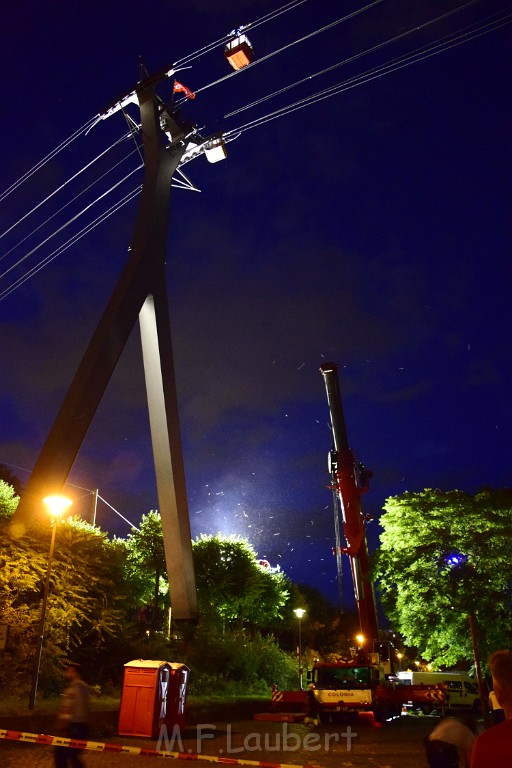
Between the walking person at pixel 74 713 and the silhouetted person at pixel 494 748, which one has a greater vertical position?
the walking person at pixel 74 713

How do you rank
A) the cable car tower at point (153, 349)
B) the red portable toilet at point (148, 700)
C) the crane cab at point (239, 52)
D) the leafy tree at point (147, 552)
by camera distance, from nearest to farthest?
the red portable toilet at point (148, 700) < the crane cab at point (239, 52) < the cable car tower at point (153, 349) < the leafy tree at point (147, 552)

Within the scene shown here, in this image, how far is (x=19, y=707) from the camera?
1431 cm

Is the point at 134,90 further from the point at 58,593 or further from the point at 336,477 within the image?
the point at 58,593

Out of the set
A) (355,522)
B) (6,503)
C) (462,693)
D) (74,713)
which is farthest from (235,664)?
(74,713)

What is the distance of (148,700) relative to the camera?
13875 mm

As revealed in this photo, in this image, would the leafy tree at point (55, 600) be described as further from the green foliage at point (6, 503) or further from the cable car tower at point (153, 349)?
the green foliage at point (6, 503)

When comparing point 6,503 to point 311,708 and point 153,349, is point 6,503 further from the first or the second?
point 311,708

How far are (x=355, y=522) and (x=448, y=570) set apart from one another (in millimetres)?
4422

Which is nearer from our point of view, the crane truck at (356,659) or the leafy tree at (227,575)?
the crane truck at (356,659)

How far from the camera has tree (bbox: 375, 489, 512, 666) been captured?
2172 cm

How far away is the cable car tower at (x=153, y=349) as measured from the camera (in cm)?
1795

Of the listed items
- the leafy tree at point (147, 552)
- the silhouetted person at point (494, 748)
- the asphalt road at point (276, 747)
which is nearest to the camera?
the silhouetted person at point (494, 748)

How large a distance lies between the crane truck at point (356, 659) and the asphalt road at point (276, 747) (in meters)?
0.76

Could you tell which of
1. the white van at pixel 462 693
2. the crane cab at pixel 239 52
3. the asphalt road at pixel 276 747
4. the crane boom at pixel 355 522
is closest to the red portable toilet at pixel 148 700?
the asphalt road at pixel 276 747
